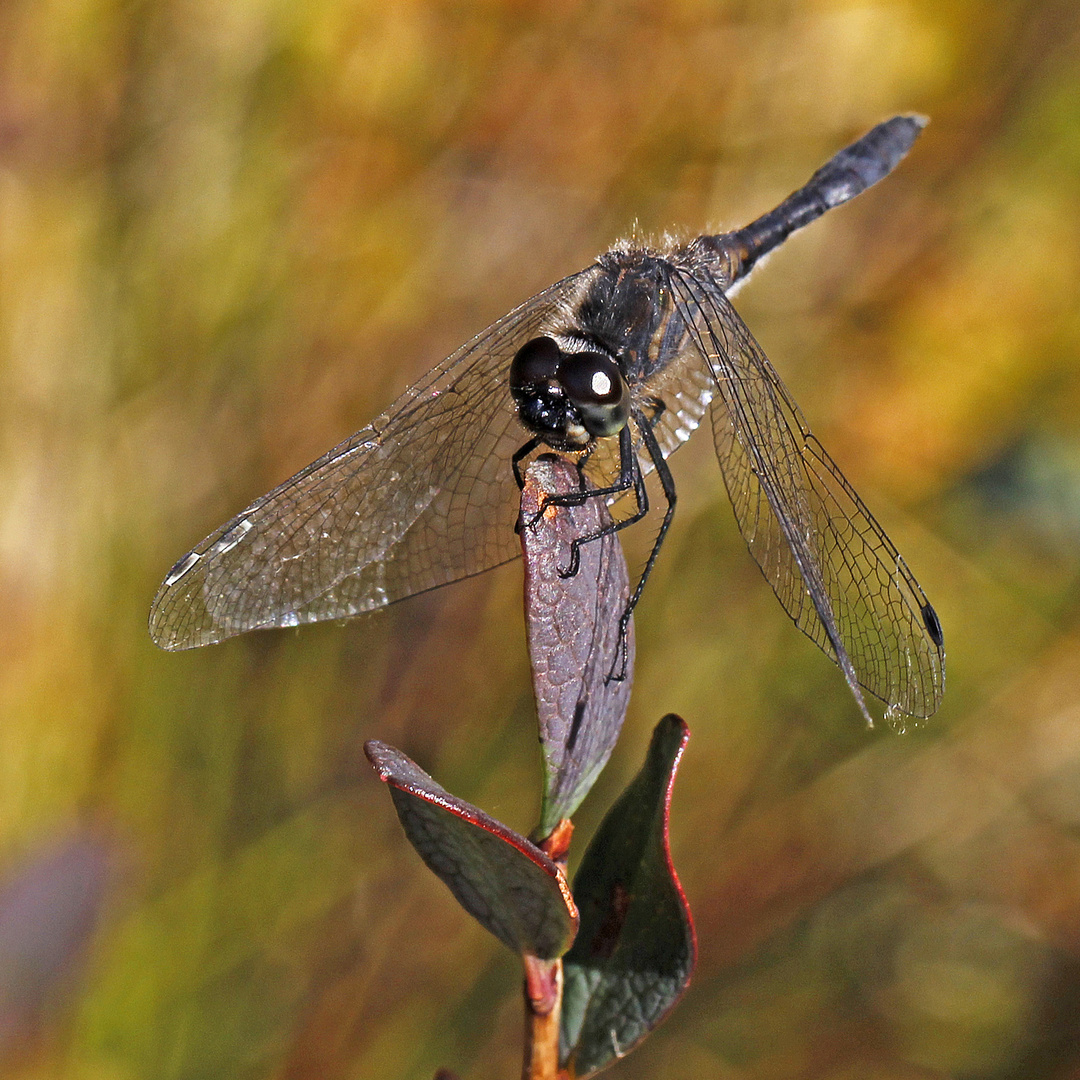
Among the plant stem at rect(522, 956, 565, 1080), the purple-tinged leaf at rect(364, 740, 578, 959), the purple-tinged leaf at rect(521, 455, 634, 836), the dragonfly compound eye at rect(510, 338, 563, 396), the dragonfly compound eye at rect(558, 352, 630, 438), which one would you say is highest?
the dragonfly compound eye at rect(510, 338, 563, 396)

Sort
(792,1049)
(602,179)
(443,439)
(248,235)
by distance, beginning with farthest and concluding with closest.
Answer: (602,179), (248,235), (792,1049), (443,439)

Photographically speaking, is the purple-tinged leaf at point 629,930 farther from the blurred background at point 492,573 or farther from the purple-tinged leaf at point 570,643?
the blurred background at point 492,573

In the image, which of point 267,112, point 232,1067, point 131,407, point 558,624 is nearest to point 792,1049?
point 232,1067

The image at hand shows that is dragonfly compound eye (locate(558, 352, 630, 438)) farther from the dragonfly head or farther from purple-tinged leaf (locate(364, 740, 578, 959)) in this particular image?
purple-tinged leaf (locate(364, 740, 578, 959))

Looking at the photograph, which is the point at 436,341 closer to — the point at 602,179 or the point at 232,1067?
the point at 602,179

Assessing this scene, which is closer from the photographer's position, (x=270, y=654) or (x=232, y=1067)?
(x=232, y=1067)

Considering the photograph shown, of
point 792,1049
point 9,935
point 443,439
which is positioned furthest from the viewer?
point 792,1049

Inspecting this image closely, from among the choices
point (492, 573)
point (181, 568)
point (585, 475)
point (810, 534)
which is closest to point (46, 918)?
point (181, 568)

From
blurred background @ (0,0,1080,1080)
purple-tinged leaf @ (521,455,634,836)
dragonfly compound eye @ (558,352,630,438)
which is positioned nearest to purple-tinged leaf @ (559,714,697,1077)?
purple-tinged leaf @ (521,455,634,836)
